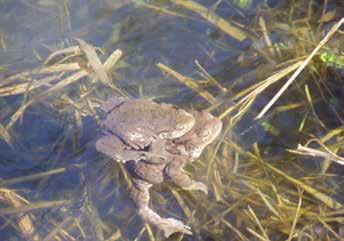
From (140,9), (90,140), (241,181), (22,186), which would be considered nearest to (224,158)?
(241,181)

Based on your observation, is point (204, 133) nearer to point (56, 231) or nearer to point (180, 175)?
point (180, 175)

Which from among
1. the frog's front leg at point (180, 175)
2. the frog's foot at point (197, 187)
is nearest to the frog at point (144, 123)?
the frog's front leg at point (180, 175)

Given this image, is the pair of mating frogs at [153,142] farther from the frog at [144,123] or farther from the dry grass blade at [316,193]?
the dry grass blade at [316,193]

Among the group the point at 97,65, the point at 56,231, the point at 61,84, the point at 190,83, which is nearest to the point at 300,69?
the point at 190,83

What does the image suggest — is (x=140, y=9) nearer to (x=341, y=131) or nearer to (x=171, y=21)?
(x=171, y=21)

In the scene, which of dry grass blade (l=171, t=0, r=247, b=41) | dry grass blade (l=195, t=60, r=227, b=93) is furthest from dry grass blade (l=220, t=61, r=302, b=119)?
dry grass blade (l=171, t=0, r=247, b=41)

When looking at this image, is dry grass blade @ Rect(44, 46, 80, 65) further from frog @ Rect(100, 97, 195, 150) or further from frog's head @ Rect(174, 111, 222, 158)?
frog's head @ Rect(174, 111, 222, 158)
